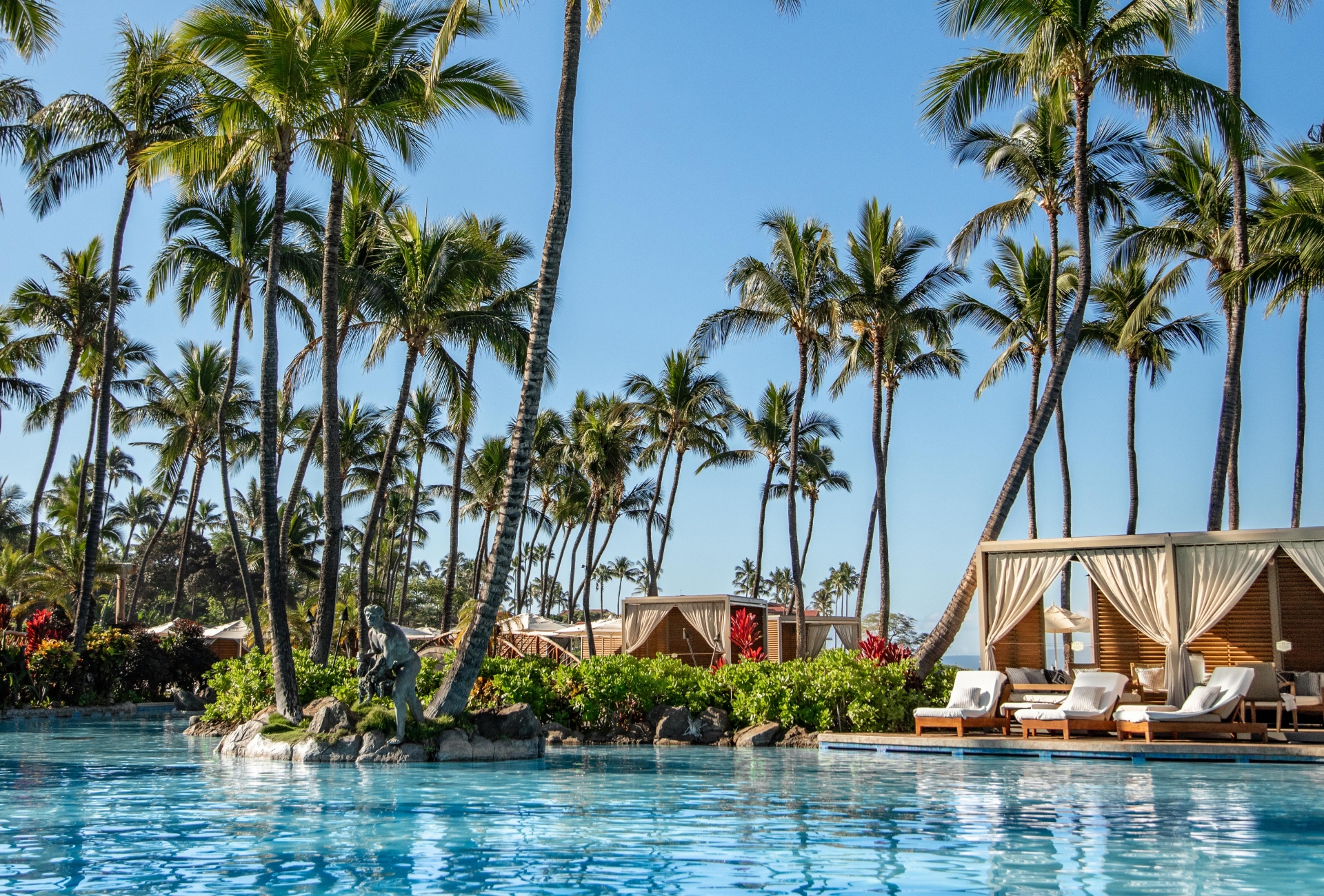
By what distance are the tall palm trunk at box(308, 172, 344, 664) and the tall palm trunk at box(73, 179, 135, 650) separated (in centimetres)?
944

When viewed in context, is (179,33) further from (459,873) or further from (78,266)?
(78,266)

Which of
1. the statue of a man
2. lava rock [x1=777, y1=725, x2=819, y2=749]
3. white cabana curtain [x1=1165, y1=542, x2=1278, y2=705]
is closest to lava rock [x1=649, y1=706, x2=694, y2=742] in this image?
lava rock [x1=777, y1=725, x2=819, y2=749]

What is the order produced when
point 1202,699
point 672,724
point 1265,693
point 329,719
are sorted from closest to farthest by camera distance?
1. point 329,719
2. point 1202,699
3. point 1265,693
4. point 672,724

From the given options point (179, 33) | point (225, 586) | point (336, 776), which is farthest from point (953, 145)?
point (225, 586)

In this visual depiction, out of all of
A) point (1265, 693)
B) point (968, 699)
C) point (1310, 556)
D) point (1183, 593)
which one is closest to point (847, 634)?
point (968, 699)

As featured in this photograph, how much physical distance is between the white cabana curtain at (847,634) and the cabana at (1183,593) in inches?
470

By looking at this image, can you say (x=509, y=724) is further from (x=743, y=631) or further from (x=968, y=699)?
(x=743, y=631)

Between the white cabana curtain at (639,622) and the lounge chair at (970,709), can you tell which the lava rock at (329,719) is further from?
the white cabana curtain at (639,622)

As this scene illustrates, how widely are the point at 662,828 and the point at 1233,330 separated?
1547 cm

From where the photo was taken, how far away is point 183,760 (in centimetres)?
1347

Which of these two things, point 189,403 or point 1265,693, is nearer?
point 1265,693

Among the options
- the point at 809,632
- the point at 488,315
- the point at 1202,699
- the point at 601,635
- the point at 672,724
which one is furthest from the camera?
the point at 601,635

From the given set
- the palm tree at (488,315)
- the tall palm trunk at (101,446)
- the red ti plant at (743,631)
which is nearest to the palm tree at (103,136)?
the tall palm trunk at (101,446)

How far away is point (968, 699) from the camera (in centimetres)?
1520
